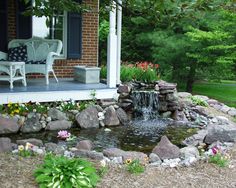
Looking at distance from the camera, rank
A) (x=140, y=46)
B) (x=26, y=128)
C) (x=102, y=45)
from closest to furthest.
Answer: (x=26, y=128)
(x=140, y=46)
(x=102, y=45)

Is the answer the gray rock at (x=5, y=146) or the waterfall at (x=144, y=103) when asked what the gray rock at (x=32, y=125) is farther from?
the waterfall at (x=144, y=103)

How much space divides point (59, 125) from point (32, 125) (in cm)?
47

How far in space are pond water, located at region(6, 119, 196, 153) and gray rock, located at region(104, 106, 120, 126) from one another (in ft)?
0.60

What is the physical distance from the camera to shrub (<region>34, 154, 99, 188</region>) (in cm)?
383

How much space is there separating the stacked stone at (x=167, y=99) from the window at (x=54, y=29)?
2.52m

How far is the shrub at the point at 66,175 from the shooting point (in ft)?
12.6

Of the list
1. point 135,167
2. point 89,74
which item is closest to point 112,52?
point 89,74

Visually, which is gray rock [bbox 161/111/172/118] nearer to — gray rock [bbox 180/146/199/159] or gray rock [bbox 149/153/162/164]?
gray rock [bbox 180/146/199/159]

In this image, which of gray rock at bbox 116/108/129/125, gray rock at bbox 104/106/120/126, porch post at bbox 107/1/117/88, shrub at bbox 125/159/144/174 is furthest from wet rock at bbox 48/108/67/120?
shrub at bbox 125/159/144/174

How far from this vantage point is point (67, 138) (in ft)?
21.5

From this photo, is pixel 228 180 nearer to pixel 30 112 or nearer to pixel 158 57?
pixel 30 112

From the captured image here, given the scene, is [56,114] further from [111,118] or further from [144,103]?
[144,103]

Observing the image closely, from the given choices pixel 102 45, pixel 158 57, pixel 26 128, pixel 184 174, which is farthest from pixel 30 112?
pixel 102 45

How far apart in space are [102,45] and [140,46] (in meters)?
1.97
